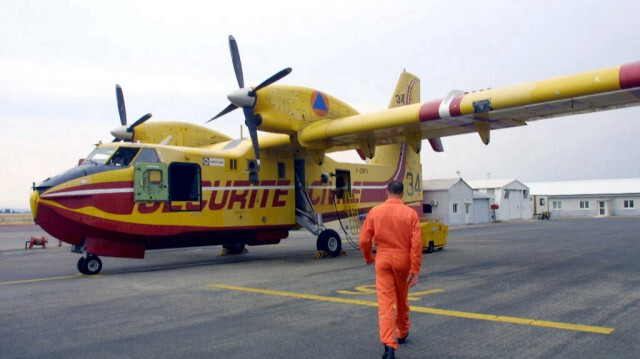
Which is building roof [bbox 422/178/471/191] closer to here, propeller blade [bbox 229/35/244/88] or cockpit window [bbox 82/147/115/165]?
propeller blade [bbox 229/35/244/88]

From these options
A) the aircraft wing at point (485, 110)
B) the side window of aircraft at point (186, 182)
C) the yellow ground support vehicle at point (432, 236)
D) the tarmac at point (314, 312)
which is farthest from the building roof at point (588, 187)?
the side window of aircraft at point (186, 182)

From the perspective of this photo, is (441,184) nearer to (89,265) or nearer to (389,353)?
(89,265)

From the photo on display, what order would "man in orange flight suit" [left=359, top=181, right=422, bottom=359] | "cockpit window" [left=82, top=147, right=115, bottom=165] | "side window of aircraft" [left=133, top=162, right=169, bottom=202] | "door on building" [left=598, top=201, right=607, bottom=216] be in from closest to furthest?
"man in orange flight suit" [left=359, top=181, right=422, bottom=359] < "cockpit window" [left=82, top=147, right=115, bottom=165] < "side window of aircraft" [left=133, top=162, right=169, bottom=202] < "door on building" [left=598, top=201, right=607, bottom=216]

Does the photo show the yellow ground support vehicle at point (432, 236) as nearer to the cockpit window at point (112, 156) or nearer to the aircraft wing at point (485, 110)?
the aircraft wing at point (485, 110)

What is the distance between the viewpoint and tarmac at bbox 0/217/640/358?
5.29m

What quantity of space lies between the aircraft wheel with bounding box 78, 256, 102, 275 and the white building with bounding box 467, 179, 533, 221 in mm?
49319

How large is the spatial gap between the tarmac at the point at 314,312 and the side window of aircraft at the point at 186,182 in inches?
79.3

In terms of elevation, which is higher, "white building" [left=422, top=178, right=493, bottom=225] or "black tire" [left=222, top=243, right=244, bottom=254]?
"white building" [left=422, top=178, right=493, bottom=225]

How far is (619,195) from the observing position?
66.9 m

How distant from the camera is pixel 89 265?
1190cm

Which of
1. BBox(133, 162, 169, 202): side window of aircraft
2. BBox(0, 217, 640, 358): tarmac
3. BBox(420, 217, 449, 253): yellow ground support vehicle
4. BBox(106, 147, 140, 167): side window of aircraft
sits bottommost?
BBox(0, 217, 640, 358): tarmac

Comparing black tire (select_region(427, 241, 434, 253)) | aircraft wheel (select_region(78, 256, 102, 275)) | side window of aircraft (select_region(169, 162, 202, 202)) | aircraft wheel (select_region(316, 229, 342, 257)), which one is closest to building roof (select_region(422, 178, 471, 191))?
black tire (select_region(427, 241, 434, 253))

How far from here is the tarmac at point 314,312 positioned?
208 inches

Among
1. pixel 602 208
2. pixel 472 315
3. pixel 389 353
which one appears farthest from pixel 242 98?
pixel 602 208
